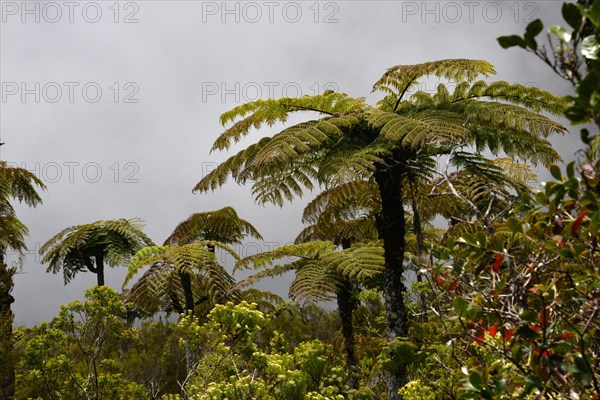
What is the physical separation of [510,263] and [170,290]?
7950 mm

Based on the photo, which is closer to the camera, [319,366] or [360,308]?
[319,366]

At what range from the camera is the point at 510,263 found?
224cm

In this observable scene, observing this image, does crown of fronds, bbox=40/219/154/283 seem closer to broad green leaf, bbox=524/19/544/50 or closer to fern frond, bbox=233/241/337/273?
fern frond, bbox=233/241/337/273

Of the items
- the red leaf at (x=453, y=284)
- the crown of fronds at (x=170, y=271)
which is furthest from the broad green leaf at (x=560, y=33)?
the crown of fronds at (x=170, y=271)

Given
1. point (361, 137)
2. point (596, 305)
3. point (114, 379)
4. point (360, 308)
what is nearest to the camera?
point (596, 305)

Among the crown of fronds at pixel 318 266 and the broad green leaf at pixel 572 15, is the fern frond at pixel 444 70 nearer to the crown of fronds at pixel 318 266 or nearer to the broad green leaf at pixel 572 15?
the crown of fronds at pixel 318 266

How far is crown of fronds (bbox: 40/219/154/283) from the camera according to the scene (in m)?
16.5

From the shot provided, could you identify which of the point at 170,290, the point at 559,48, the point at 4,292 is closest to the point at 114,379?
the point at 170,290

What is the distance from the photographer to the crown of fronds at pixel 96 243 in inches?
648

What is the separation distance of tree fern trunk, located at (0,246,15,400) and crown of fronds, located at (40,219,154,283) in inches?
258

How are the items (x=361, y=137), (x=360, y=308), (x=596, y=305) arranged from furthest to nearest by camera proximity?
(x=360, y=308)
(x=361, y=137)
(x=596, y=305)

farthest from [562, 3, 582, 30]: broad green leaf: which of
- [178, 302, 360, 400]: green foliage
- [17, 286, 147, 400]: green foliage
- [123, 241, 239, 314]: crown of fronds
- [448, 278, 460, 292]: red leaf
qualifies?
[123, 241, 239, 314]: crown of fronds

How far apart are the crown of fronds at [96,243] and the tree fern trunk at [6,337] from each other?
6.56 m

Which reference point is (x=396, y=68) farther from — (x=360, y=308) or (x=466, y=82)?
(x=360, y=308)
